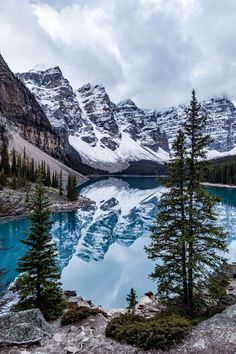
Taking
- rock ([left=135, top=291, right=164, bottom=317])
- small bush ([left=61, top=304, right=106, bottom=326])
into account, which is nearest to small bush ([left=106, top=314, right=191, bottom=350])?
small bush ([left=61, top=304, right=106, bottom=326])

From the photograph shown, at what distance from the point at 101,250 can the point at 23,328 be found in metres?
33.6

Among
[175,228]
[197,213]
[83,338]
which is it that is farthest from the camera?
A: [175,228]

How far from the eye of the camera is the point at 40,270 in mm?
16578

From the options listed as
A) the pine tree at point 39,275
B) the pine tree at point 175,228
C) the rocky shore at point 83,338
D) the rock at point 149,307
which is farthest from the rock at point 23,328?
the rock at point 149,307

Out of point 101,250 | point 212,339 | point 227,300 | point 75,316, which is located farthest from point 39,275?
point 101,250

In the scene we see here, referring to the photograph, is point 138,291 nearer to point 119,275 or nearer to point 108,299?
point 108,299

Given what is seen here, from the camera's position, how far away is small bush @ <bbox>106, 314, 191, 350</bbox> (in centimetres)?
1091

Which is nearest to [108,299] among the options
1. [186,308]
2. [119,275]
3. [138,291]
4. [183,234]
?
[138,291]

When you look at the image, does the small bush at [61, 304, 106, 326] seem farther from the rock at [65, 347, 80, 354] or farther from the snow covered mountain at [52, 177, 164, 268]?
the snow covered mountain at [52, 177, 164, 268]

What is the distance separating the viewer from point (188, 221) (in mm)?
17641

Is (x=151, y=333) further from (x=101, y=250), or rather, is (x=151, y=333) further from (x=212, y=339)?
(x=101, y=250)

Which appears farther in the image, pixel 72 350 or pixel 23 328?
pixel 23 328

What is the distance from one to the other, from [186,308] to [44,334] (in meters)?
8.34

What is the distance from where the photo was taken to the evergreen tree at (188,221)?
1738 cm
